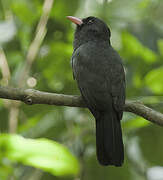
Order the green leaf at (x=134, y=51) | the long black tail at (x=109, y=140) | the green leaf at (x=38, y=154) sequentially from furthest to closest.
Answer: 1. the green leaf at (x=134, y=51)
2. the long black tail at (x=109, y=140)
3. the green leaf at (x=38, y=154)

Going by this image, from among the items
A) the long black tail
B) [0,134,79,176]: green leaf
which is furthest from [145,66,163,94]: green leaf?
[0,134,79,176]: green leaf

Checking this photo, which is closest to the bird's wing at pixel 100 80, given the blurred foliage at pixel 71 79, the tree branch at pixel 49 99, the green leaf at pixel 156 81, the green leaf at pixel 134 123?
the tree branch at pixel 49 99

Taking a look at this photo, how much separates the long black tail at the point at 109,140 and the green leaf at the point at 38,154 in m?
0.42

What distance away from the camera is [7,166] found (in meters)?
3.29

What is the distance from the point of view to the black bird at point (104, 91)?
3.33m

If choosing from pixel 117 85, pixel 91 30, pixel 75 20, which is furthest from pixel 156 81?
pixel 75 20

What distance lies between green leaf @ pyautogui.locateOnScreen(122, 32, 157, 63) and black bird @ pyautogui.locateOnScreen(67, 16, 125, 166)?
0.39m

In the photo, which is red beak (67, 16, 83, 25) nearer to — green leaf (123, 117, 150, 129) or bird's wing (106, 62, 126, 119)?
bird's wing (106, 62, 126, 119)

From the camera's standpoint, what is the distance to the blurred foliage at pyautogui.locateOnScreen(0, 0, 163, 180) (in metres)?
3.65

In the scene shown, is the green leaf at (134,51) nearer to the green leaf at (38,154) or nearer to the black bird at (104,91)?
the black bird at (104,91)

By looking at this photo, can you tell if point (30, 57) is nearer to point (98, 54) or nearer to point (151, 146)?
point (98, 54)

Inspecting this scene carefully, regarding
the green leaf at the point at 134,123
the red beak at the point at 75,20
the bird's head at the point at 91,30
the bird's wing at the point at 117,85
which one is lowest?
the green leaf at the point at 134,123

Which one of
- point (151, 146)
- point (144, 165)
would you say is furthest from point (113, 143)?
point (144, 165)

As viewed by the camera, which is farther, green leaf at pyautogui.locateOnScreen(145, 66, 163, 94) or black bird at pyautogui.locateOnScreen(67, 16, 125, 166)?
green leaf at pyautogui.locateOnScreen(145, 66, 163, 94)
